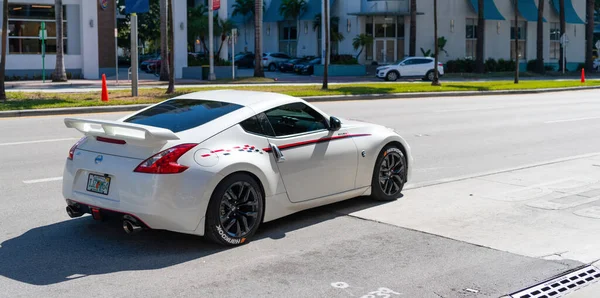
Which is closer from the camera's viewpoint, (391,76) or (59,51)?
(59,51)

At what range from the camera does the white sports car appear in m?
6.48

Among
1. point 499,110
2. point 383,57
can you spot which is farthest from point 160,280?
point 383,57

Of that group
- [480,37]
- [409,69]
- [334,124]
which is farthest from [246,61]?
[334,124]

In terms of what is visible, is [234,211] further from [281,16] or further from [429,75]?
[281,16]

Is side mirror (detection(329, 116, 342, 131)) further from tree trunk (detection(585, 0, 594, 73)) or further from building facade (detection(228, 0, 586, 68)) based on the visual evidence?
tree trunk (detection(585, 0, 594, 73))

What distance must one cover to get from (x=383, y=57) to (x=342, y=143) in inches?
2079

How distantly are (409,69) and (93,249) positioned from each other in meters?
42.7

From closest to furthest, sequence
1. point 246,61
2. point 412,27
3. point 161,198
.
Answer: point 161,198 → point 412,27 → point 246,61

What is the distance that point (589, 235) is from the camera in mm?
7367

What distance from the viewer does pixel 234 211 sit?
22.4 ft

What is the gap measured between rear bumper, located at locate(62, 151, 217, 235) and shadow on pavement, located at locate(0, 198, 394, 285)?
31 centimetres

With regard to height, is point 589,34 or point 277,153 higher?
point 589,34

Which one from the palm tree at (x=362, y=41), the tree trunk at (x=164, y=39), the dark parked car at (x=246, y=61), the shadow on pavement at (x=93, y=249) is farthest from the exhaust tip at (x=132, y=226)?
the dark parked car at (x=246, y=61)

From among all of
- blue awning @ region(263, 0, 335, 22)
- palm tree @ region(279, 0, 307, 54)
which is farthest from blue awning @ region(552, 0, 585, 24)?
palm tree @ region(279, 0, 307, 54)
